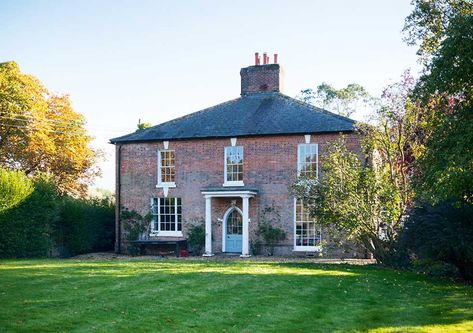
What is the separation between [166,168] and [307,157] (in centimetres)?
779

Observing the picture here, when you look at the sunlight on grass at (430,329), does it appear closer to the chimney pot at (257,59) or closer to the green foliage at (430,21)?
the green foliage at (430,21)

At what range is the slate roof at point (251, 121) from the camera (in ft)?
90.9

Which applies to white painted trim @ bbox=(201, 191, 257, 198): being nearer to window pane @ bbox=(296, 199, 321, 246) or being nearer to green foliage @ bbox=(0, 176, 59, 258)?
window pane @ bbox=(296, 199, 321, 246)

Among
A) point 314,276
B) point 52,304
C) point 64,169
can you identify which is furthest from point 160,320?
point 64,169

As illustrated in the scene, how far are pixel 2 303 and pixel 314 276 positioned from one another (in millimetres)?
8840

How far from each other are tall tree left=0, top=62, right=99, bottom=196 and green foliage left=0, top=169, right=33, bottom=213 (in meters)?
12.5

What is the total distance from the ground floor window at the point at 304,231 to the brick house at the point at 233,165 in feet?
0.16

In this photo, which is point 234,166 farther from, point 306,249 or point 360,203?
point 360,203

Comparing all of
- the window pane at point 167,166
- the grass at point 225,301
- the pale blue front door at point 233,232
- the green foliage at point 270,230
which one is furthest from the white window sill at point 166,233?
the grass at point 225,301

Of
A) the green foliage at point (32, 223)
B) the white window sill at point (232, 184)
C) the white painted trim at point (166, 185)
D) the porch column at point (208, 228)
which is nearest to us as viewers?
the green foliage at point (32, 223)

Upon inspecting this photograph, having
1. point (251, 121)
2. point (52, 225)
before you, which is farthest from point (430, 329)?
point (52, 225)

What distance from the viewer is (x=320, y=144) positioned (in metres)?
27.3

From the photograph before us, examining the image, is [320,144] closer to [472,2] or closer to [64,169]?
[472,2]

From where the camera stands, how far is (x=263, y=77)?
32219mm
